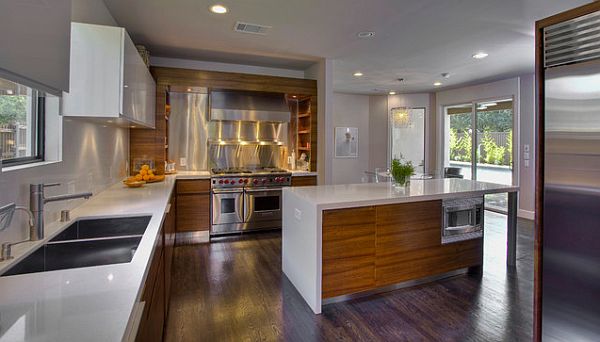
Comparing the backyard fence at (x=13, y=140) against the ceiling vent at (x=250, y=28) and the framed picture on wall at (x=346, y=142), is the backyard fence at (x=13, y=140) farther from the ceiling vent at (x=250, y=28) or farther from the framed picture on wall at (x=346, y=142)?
the framed picture on wall at (x=346, y=142)

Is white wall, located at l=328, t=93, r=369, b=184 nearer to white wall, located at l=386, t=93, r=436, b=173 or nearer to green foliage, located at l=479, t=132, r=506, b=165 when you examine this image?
white wall, located at l=386, t=93, r=436, b=173

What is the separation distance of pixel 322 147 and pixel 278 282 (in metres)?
2.40

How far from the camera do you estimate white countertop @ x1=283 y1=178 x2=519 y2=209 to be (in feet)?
8.67

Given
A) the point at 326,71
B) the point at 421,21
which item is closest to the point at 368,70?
the point at 326,71

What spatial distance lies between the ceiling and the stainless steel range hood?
0.52m

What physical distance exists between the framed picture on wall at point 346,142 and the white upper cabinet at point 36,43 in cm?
691

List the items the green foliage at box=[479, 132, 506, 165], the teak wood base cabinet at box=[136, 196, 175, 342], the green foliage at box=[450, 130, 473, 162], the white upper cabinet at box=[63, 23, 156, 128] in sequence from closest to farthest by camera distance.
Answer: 1. the teak wood base cabinet at box=[136, 196, 175, 342]
2. the white upper cabinet at box=[63, 23, 156, 128]
3. the green foliage at box=[479, 132, 506, 165]
4. the green foliage at box=[450, 130, 473, 162]

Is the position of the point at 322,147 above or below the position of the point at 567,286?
above

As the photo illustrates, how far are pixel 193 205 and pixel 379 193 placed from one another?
267cm

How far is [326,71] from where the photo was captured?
492cm

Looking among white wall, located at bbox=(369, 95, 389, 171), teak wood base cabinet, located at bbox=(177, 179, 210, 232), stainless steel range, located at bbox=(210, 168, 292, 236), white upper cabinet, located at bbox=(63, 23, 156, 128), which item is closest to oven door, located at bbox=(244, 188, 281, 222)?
stainless steel range, located at bbox=(210, 168, 292, 236)

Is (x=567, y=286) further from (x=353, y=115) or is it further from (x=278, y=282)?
(x=353, y=115)

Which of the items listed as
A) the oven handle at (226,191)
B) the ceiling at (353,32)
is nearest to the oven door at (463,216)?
the ceiling at (353,32)

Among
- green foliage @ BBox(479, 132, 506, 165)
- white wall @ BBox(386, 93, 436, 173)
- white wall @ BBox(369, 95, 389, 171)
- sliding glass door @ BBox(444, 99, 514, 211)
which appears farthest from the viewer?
white wall @ BBox(369, 95, 389, 171)
